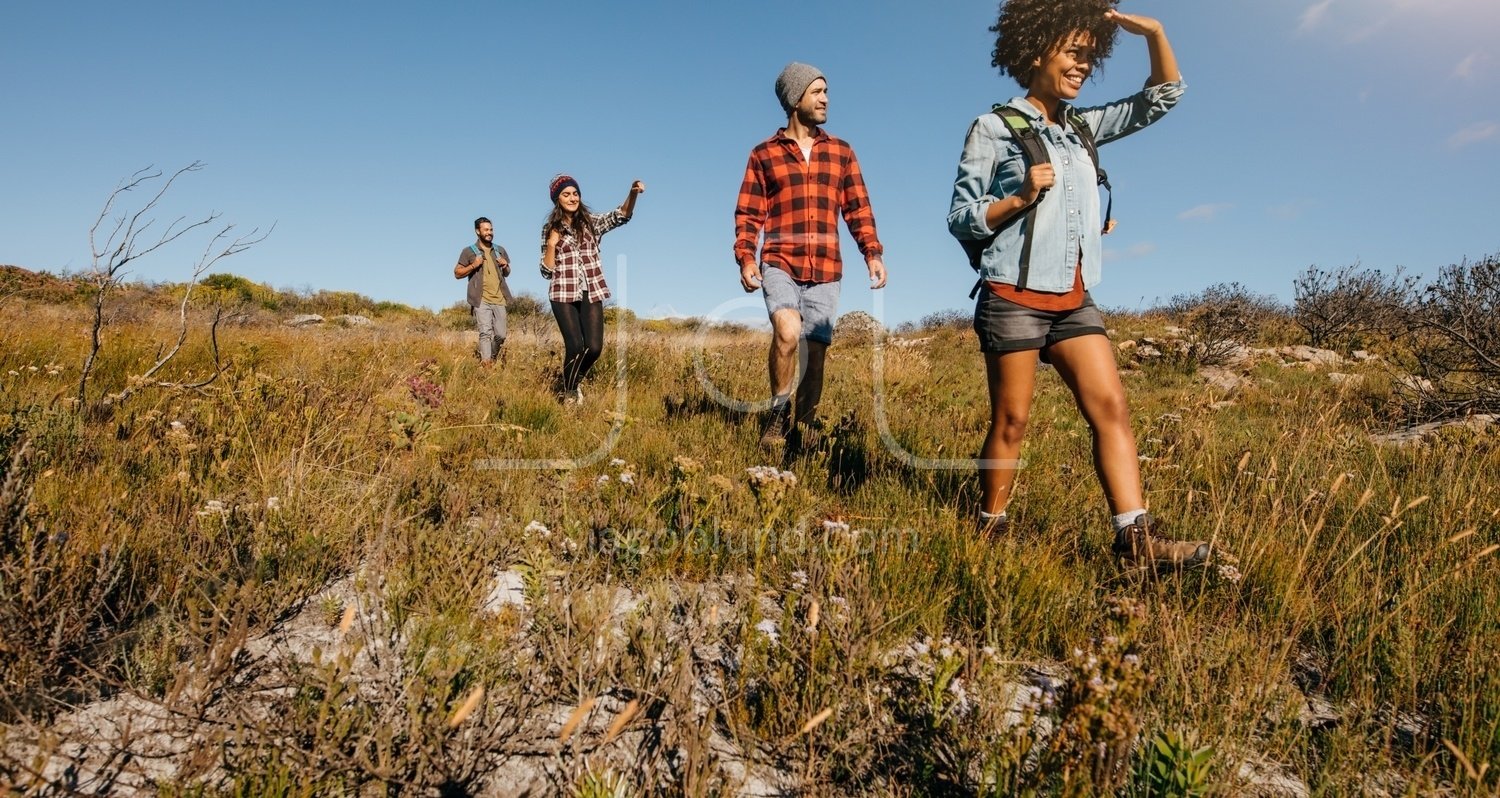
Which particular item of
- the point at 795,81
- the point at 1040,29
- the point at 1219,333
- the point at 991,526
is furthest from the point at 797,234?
the point at 1219,333

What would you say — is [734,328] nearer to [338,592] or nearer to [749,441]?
[749,441]

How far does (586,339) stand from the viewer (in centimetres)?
650

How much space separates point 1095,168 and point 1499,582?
217 cm

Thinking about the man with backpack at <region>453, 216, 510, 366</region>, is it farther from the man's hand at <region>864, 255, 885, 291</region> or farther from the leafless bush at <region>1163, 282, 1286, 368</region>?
the leafless bush at <region>1163, 282, 1286, 368</region>

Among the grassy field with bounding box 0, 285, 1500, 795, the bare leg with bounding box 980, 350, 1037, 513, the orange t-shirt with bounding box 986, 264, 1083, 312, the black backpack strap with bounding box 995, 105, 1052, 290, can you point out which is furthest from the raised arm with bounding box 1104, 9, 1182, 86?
the grassy field with bounding box 0, 285, 1500, 795

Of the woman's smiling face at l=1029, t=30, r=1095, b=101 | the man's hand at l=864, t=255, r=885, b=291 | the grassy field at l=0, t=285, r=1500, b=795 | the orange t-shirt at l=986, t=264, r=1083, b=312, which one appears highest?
the woman's smiling face at l=1029, t=30, r=1095, b=101

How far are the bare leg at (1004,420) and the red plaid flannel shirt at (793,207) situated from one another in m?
1.79

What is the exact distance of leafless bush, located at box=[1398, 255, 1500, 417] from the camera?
18.7 ft

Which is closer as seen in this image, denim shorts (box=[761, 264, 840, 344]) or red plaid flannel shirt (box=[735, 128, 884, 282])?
denim shorts (box=[761, 264, 840, 344])

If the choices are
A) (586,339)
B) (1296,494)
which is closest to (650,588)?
(1296,494)

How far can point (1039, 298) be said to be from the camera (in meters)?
2.75

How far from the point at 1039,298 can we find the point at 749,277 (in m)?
2.00

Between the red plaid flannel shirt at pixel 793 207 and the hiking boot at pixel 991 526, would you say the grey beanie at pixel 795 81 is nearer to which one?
the red plaid flannel shirt at pixel 793 207

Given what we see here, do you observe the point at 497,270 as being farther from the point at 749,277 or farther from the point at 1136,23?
the point at 1136,23
